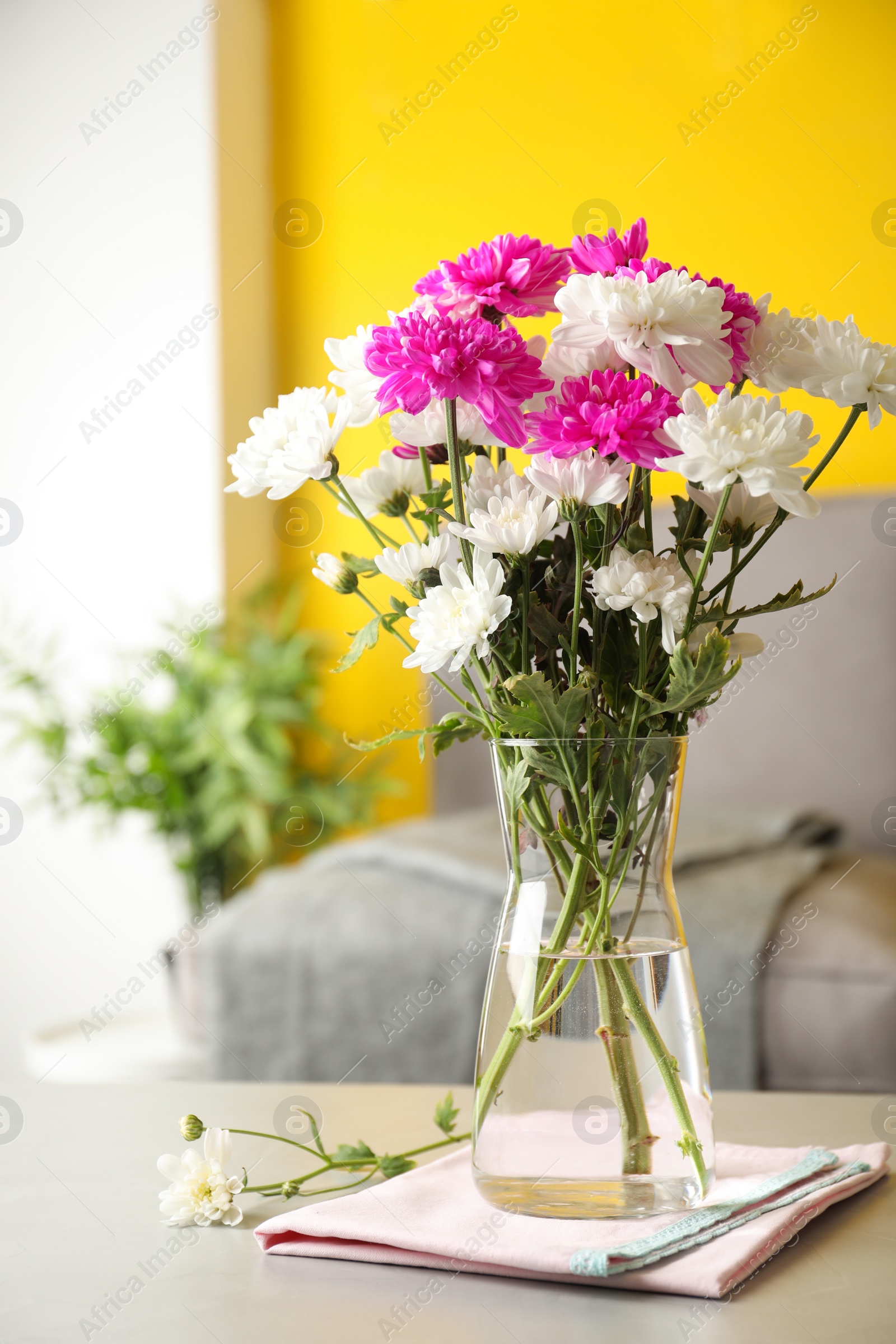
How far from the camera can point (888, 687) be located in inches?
105

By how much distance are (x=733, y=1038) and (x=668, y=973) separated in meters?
1.18

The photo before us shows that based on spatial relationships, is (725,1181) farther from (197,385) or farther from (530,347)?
(197,385)

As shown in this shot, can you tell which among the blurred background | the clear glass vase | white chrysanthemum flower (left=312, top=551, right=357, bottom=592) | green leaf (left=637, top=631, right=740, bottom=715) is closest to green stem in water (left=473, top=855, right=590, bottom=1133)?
the clear glass vase

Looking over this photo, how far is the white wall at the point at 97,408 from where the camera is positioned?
3008mm

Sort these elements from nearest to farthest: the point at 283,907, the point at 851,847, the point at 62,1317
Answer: the point at 62,1317, the point at 283,907, the point at 851,847

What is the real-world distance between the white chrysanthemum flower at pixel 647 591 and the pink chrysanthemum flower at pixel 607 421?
51 millimetres

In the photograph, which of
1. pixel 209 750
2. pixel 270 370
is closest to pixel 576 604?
pixel 209 750

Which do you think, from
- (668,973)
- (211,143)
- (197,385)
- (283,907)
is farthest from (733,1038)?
(211,143)

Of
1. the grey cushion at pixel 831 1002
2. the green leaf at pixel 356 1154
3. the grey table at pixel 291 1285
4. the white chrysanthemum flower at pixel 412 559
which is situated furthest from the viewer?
the grey cushion at pixel 831 1002

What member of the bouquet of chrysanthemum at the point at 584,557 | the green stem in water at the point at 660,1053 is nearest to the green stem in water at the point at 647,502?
the bouquet of chrysanthemum at the point at 584,557

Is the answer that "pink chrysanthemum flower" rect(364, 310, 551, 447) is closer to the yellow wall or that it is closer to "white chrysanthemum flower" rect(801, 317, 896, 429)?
"white chrysanthemum flower" rect(801, 317, 896, 429)

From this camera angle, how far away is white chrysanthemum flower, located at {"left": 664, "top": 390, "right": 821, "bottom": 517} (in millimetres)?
569

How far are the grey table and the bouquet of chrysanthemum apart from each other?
0.07 m

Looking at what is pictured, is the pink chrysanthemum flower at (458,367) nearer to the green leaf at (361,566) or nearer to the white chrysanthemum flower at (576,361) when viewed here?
the white chrysanthemum flower at (576,361)
